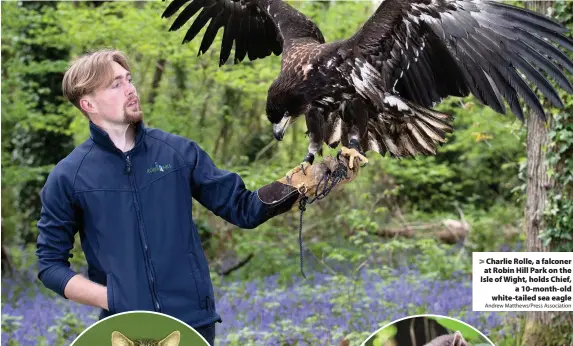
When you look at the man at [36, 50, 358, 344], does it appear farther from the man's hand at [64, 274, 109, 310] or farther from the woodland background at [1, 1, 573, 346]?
the woodland background at [1, 1, 573, 346]

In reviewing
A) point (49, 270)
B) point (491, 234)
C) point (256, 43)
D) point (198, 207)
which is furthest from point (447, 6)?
point (491, 234)

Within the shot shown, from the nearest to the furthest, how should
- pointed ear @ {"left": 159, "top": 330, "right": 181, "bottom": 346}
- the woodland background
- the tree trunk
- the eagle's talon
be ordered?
pointed ear @ {"left": 159, "top": 330, "right": 181, "bottom": 346}
the eagle's talon
the tree trunk
the woodland background

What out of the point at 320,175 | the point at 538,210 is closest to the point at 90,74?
the point at 320,175

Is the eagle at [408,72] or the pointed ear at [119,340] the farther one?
the eagle at [408,72]

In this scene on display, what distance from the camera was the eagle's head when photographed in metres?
2.45

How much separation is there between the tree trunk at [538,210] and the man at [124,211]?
7.56ft

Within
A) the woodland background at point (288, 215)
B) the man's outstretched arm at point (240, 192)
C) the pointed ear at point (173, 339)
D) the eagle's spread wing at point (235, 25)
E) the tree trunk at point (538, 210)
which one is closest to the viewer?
the pointed ear at point (173, 339)

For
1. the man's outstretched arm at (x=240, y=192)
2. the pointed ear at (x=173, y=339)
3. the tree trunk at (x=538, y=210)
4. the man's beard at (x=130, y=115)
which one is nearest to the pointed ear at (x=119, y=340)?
the pointed ear at (x=173, y=339)

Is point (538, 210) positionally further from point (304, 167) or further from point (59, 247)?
point (59, 247)

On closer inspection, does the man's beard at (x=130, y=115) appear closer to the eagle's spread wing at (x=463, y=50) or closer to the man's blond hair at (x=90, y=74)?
the man's blond hair at (x=90, y=74)

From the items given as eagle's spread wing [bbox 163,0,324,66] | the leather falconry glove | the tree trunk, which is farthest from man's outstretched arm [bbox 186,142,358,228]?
the tree trunk

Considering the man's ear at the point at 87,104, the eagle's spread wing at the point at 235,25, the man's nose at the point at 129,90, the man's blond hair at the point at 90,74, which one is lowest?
the man's ear at the point at 87,104

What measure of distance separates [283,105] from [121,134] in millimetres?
535

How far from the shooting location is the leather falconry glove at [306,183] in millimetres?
2186
